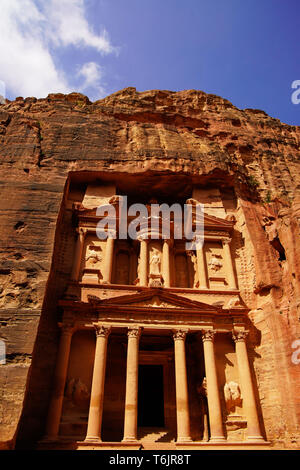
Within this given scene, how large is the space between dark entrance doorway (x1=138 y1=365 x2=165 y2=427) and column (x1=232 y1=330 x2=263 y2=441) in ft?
12.2

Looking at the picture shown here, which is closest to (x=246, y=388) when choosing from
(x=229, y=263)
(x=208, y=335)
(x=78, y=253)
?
(x=208, y=335)

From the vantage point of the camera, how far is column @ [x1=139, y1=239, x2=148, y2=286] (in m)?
16.7

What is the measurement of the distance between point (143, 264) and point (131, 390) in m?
6.21

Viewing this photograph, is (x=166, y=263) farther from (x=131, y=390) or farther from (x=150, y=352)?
(x=131, y=390)

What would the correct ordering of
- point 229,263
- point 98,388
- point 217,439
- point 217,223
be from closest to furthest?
1. point 217,439
2. point 98,388
3. point 229,263
4. point 217,223

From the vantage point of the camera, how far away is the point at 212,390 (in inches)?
532

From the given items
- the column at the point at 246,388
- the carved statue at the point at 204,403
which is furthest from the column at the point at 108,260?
the column at the point at 246,388

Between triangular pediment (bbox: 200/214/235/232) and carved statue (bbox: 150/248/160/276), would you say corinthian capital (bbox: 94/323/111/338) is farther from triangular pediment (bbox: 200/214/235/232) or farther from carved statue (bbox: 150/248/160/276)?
triangular pediment (bbox: 200/214/235/232)

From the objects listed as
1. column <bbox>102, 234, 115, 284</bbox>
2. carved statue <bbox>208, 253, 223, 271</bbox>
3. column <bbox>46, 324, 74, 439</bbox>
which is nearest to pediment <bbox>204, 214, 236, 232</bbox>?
carved statue <bbox>208, 253, 223, 271</bbox>

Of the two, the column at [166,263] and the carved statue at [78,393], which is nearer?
the carved statue at [78,393]

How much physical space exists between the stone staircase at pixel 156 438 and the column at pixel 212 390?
5.59 feet

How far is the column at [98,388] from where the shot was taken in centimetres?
1217

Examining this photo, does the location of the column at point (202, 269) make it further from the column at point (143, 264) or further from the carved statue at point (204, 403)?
the carved statue at point (204, 403)

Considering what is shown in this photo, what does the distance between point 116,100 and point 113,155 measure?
723 cm
